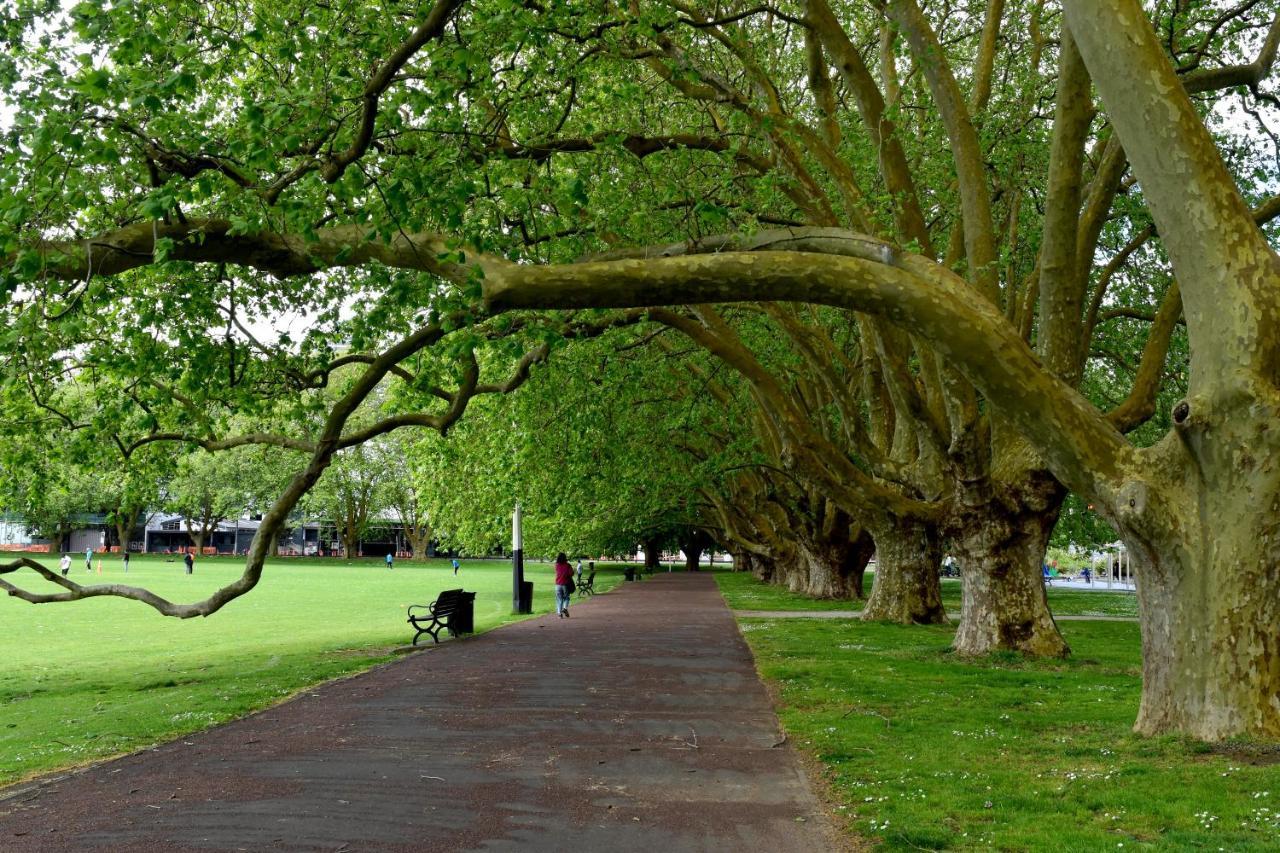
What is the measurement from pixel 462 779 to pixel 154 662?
11107 millimetres

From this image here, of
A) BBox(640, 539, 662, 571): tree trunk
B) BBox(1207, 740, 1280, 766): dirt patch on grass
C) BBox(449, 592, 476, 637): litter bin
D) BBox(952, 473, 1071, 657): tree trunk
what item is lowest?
BBox(640, 539, 662, 571): tree trunk

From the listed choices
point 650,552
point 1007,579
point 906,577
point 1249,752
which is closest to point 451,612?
point 906,577

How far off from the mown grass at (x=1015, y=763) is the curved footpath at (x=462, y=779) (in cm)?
54

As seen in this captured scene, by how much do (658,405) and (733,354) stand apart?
996 cm

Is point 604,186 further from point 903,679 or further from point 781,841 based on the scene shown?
point 781,841

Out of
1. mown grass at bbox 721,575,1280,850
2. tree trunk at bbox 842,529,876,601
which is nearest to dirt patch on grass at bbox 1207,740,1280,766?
mown grass at bbox 721,575,1280,850

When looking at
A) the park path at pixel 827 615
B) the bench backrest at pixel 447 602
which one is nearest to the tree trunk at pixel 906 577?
the park path at pixel 827 615

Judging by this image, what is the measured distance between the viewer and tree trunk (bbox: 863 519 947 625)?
838 inches

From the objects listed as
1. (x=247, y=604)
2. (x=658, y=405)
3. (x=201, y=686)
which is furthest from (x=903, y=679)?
(x=247, y=604)

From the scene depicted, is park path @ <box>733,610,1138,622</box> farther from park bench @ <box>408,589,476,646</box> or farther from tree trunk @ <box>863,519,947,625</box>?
park bench @ <box>408,589,476,646</box>

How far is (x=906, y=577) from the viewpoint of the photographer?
21.3 meters

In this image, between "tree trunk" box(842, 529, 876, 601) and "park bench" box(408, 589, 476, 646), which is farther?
"tree trunk" box(842, 529, 876, 601)

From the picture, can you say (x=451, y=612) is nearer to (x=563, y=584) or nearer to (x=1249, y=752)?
(x=563, y=584)

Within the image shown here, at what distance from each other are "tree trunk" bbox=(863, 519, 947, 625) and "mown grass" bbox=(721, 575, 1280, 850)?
24.7ft
